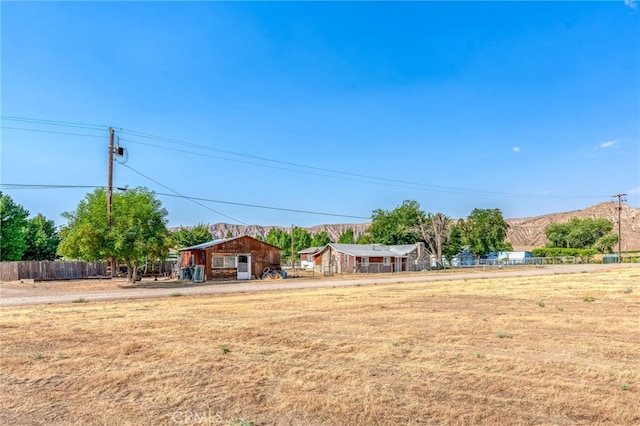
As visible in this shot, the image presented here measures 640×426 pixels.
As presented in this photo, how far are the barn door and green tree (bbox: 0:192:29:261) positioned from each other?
24.1 metres

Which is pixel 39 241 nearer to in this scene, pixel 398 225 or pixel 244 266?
pixel 244 266

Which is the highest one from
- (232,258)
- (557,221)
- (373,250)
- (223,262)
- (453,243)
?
(557,221)

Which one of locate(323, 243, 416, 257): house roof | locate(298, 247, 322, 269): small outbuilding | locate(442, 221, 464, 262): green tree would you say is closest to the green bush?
locate(442, 221, 464, 262): green tree

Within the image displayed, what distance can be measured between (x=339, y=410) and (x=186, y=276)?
106 ft

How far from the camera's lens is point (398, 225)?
6700cm

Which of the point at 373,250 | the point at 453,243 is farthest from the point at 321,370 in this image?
the point at 453,243

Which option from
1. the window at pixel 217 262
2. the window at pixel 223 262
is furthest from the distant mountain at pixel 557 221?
the window at pixel 217 262

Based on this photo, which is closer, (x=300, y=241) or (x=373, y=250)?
(x=373, y=250)

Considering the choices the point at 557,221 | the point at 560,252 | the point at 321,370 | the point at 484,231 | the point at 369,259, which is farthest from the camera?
the point at 557,221

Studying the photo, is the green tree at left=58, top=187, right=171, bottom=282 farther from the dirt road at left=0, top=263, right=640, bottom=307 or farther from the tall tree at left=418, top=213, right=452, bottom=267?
the tall tree at left=418, top=213, right=452, bottom=267

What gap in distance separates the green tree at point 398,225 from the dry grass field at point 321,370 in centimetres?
5474

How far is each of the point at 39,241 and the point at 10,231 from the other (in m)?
5.36

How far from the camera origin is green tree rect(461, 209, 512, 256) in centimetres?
6975

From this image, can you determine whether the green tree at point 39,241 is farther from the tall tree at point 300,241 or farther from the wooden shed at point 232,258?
the tall tree at point 300,241
